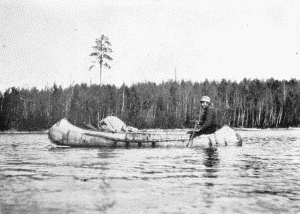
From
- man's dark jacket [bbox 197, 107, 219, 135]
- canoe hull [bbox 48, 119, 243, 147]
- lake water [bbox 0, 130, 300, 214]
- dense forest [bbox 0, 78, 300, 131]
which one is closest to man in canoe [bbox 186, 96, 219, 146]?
man's dark jacket [bbox 197, 107, 219, 135]

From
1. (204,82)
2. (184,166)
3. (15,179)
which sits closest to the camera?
(15,179)

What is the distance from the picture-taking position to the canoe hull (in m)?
19.5

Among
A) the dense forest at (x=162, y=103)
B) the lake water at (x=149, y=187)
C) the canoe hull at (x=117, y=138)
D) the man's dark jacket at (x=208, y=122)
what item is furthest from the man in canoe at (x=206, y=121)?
the dense forest at (x=162, y=103)

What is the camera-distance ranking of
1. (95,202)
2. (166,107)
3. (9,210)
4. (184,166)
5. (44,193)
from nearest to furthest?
(9,210) → (95,202) → (44,193) → (184,166) → (166,107)

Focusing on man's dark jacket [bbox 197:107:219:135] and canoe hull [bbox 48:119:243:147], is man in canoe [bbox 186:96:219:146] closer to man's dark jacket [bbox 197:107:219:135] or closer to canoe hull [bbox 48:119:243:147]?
man's dark jacket [bbox 197:107:219:135]

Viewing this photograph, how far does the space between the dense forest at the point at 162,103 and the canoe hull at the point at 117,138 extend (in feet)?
98.1

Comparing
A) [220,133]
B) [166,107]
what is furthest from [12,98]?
[220,133]

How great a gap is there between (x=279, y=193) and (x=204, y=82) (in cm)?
6497

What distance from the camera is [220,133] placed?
20156 mm

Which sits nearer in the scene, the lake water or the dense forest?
the lake water

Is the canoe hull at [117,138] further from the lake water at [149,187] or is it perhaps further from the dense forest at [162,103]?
the dense forest at [162,103]

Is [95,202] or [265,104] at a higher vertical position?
[265,104]

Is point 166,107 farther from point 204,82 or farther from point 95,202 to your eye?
point 95,202

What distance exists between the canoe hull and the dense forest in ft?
98.1
